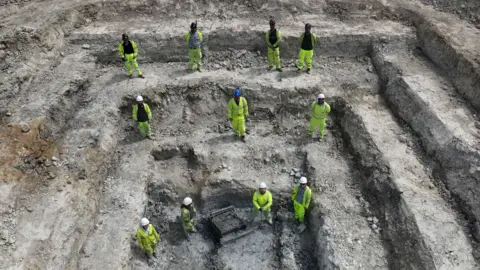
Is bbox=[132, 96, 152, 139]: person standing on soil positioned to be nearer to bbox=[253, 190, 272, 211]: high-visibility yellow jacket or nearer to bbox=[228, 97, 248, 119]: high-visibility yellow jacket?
bbox=[228, 97, 248, 119]: high-visibility yellow jacket

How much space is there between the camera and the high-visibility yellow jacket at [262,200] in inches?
354

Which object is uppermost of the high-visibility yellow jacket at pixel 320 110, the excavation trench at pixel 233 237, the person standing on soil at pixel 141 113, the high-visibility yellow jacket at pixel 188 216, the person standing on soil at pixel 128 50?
the person standing on soil at pixel 128 50

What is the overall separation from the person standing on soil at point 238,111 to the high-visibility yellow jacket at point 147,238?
3.92 metres

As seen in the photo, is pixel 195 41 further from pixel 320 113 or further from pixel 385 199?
pixel 385 199

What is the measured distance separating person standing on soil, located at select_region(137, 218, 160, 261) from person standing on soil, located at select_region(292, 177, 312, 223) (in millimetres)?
3517

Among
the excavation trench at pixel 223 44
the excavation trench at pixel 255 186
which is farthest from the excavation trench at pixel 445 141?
the excavation trench at pixel 255 186

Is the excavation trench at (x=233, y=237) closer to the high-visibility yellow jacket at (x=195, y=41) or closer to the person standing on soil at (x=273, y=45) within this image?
the high-visibility yellow jacket at (x=195, y=41)

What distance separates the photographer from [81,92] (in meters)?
11.8

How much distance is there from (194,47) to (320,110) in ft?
15.7

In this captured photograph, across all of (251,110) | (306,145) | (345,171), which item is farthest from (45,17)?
(345,171)

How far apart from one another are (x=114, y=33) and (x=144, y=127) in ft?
16.0

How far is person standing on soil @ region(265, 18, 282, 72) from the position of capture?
11.8 m

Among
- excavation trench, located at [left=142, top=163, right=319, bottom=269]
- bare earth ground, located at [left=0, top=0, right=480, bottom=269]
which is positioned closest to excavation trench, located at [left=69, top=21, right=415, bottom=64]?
Answer: bare earth ground, located at [left=0, top=0, right=480, bottom=269]

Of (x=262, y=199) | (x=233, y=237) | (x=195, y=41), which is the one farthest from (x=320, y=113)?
(x=195, y=41)
